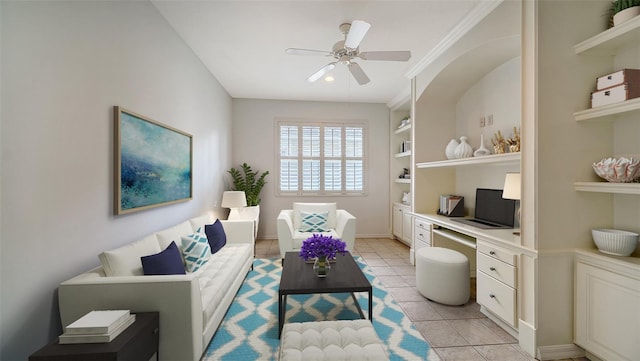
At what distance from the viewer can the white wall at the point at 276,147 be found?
530 centimetres

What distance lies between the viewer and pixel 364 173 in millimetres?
5574

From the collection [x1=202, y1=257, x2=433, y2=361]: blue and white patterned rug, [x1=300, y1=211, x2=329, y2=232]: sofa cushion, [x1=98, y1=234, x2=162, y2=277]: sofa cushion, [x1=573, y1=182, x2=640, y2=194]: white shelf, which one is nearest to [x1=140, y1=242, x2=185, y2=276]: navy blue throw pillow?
[x1=98, y1=234, x2=162, y2=277]: sofa cushion

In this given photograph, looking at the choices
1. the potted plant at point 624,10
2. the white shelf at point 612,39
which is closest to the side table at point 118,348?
the white shelf at point 612,39

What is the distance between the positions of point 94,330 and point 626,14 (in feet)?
12.0

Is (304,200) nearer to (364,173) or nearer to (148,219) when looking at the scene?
(364,173)

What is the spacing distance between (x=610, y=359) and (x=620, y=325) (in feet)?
0.81

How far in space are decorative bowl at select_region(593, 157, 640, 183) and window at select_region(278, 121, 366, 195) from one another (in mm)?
3915

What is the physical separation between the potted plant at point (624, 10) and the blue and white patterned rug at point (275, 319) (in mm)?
2654

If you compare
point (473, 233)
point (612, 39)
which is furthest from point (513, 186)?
point (612, 39)

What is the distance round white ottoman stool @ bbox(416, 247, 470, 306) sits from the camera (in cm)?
253

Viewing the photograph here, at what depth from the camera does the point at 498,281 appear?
2.20m

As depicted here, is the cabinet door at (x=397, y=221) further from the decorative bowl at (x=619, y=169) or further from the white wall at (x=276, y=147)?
the decorative bowl at (x=619, y=169)

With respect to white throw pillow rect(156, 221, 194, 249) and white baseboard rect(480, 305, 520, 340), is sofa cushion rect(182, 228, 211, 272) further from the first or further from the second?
white baseboard rect(480, 305, 520, 340)

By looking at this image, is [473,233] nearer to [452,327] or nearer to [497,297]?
[497,297]
